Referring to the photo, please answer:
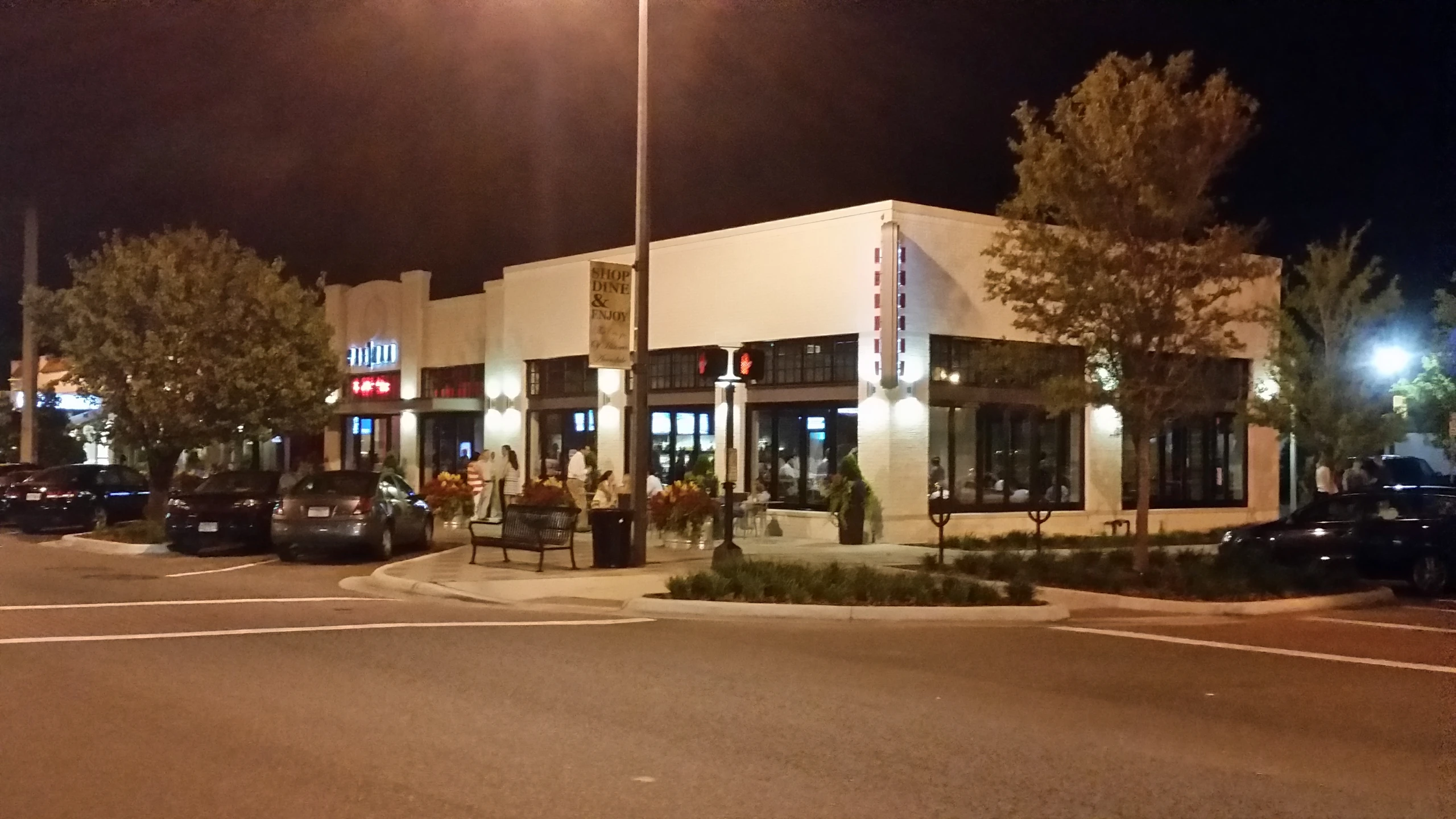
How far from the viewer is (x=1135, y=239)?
17969 mm

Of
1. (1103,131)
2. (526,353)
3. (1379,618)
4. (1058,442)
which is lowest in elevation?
(1379,618)

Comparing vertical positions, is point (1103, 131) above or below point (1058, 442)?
above

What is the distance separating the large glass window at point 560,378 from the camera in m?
30.1

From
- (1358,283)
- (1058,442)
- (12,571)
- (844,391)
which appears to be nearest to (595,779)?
(12,571)

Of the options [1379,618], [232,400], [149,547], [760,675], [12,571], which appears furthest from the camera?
[232,400]

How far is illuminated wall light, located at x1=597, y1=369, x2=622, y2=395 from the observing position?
1130 inches

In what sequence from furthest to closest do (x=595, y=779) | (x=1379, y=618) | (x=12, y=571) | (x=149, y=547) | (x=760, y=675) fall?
(x=149, y=547) < (x=12, y=571) < (x=1379, y=618) < (x=760, y=675) < (x=595, y=779)

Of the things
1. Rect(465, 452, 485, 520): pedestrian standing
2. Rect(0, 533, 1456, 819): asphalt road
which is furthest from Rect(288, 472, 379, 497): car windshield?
Rect(0, 533, 1456, 819): asphalt road

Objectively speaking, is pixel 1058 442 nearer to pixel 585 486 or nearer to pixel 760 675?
pixel 585 486

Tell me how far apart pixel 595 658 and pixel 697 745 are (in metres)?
3.53

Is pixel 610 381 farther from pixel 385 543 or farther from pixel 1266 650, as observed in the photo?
pixel 1266 650

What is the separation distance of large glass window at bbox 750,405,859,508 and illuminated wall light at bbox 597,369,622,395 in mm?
3904

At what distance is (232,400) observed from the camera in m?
25.8

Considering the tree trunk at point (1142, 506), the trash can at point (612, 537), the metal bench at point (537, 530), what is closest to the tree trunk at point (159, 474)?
the metal bench at point (537, 530)
